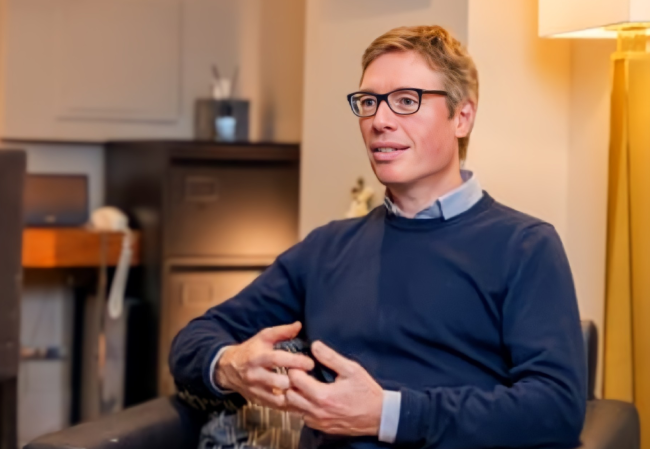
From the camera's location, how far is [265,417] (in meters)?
1.71

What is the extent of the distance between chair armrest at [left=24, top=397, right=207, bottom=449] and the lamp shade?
961 mm

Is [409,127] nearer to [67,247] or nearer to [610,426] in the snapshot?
[610,426]

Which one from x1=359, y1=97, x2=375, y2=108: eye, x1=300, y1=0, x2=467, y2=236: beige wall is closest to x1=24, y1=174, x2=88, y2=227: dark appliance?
x1=300, y1=0, x2=467, y2=236: beige wall

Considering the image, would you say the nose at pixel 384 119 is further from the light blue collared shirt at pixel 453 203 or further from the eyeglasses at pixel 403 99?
the light blue collared shirt at pixel 453 203

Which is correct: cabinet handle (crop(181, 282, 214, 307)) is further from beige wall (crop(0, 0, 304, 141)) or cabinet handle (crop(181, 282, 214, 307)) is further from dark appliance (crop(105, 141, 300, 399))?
beige wall (crop(0, 0, 304, 141))

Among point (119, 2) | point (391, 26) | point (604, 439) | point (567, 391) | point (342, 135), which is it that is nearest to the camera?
point (567, 391)

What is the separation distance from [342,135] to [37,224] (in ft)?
4.32

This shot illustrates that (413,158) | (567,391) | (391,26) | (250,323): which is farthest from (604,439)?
(391,26)

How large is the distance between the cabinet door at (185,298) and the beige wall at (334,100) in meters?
0.49

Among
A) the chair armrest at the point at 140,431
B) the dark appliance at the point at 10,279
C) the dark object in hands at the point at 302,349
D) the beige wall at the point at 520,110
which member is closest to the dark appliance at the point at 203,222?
the dark appliance at the point at 10,279

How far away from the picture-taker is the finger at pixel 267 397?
4.65ft

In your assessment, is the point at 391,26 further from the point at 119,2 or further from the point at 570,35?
the point at 119,2

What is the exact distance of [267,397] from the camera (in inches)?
56.7

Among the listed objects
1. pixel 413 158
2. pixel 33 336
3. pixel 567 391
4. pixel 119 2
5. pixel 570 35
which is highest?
pixel 119 2
